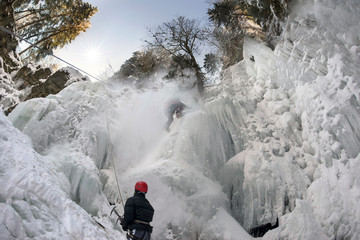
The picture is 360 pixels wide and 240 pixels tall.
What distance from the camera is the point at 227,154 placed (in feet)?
22.8

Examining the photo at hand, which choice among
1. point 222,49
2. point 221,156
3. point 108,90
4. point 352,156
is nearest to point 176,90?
point 222,49

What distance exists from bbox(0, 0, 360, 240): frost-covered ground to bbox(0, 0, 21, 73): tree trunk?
583 cm

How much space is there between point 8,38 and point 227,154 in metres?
11.2

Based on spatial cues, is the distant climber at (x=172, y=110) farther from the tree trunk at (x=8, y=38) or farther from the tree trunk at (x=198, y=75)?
the tree trunk at (x=8, y=38)

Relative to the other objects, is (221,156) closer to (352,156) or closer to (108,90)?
(352,156)

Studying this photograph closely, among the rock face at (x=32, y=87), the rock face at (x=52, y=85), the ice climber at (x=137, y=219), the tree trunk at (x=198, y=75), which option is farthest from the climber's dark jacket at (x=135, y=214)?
the rock face at (x=52, y=85)

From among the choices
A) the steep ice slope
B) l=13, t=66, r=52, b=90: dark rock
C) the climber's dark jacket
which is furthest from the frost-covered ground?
l=13, t=66, r=52, b=90: dark rock

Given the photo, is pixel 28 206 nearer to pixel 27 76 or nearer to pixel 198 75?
pixel 198 75

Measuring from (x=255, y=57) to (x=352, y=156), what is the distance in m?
4.53

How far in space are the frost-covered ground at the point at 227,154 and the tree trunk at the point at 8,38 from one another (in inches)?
229

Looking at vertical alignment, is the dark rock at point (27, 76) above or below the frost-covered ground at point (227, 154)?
above

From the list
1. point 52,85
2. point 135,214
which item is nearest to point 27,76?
point 52,85

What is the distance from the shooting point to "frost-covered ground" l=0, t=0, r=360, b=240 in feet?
12.6

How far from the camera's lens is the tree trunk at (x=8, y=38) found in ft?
35.2
